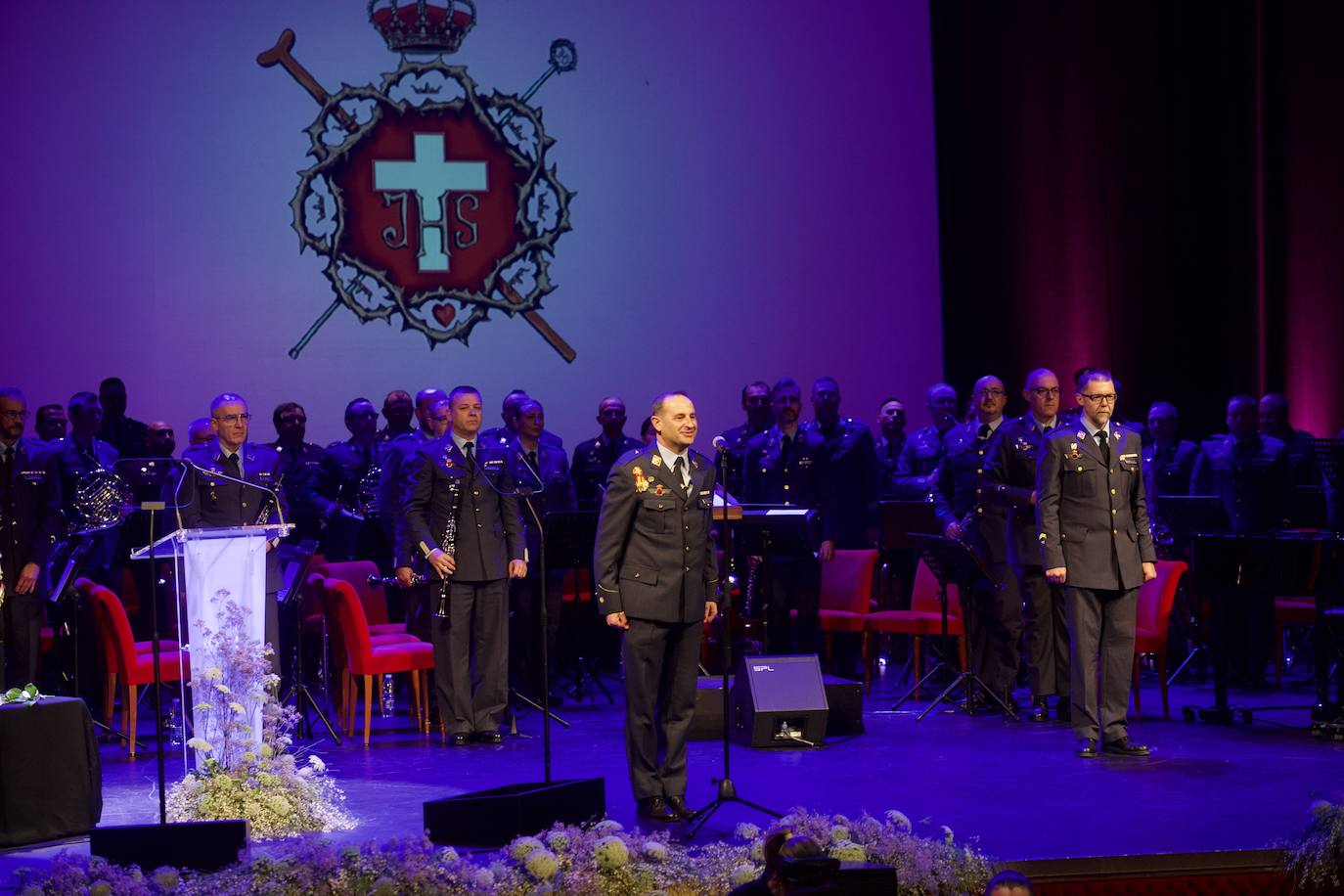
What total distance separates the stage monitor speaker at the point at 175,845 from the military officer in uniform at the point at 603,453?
17.2 ft

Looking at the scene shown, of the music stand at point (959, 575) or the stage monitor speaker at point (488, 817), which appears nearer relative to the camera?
the stage monitor speaker at point (488, 817)

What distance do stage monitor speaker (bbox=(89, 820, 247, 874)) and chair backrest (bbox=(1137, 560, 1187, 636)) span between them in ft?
16.3

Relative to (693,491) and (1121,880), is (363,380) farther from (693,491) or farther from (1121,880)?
(1121,880)

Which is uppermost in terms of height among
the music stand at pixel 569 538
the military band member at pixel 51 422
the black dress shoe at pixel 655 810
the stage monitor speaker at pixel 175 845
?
the military band member at pixel 51 422

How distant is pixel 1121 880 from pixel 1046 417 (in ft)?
11.4

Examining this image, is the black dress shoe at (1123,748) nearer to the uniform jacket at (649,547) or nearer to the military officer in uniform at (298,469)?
the uniform jacket at (649,547)

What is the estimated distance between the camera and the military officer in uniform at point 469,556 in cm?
805

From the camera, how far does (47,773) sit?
6094mm

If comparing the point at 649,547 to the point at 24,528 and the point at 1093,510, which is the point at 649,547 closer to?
the point at 1093,510

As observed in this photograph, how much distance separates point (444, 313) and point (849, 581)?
385 centimetres

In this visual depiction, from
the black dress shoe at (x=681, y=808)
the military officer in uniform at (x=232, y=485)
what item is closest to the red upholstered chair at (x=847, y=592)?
the black dress shoe at (x=681, y=808)

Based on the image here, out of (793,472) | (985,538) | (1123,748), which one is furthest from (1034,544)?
(793,472)

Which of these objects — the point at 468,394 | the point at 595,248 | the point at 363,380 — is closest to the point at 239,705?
the point at 468,394

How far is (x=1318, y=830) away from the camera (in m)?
5.34
